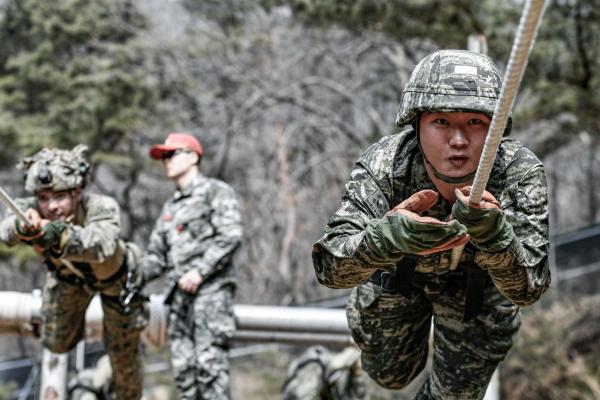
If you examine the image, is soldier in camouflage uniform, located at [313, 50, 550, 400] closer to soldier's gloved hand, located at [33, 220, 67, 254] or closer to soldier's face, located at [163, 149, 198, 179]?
soldier's gloved hand, located at [33, 220, 67, 254]

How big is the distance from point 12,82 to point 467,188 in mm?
14801

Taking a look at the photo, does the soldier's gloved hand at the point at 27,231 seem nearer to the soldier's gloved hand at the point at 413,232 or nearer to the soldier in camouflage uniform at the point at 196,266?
the soldier in camouflage uniform at the point at 196,266

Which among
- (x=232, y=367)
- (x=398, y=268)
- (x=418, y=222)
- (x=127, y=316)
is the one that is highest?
(x=418, y=222)

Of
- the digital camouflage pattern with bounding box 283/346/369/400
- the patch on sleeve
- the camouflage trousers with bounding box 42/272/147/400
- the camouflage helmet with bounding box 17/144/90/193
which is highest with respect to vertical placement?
the patch on sleeve

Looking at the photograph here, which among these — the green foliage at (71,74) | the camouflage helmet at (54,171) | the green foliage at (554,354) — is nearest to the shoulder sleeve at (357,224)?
the camouflage helmet at (54,171)

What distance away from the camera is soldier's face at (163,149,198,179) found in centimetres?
645

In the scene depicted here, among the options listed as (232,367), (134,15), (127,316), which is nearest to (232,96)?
(134,15)

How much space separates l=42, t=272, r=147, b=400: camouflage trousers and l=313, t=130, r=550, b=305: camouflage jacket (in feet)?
7.94

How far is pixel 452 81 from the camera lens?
3.43 m

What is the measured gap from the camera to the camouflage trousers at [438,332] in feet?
13.2

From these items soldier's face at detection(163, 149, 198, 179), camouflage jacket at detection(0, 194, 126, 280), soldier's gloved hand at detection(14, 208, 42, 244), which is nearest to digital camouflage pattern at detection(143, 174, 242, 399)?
soldier's face at detection(163, 149, 198, 179)

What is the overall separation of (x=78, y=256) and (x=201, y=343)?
4.29ft

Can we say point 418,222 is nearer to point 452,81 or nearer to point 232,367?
point 452,81

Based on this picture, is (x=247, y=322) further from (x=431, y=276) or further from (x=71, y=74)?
(x=71, y=74)
